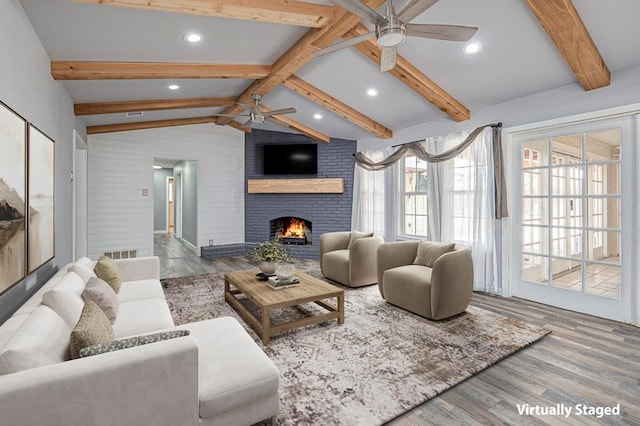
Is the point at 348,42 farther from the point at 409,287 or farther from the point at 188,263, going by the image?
the point at 188,263

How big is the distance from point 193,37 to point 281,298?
2522 mm

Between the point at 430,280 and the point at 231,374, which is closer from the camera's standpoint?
the point at 231,374

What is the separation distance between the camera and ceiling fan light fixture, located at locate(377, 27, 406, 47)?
7.14 ft

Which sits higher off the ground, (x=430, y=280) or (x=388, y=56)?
(x=388, y=56)

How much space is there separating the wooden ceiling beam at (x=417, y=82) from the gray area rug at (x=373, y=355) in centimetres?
257

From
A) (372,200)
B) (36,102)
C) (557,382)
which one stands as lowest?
(557,382)

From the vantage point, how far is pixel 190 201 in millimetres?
7852

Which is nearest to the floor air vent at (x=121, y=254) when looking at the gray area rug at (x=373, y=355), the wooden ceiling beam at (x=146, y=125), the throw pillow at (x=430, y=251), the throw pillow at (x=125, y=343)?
the wooden ceiling beam at (x=146, y=125)

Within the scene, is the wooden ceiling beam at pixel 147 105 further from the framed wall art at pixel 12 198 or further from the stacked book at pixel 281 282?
the stacked book at pixel 281 282

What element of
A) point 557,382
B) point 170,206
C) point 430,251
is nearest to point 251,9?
point 430,251

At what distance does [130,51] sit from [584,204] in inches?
193

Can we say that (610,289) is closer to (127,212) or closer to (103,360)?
(103,360)

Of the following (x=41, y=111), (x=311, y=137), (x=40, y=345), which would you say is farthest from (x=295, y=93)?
(x=40, y=345)

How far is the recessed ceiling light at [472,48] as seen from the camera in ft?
10.2
